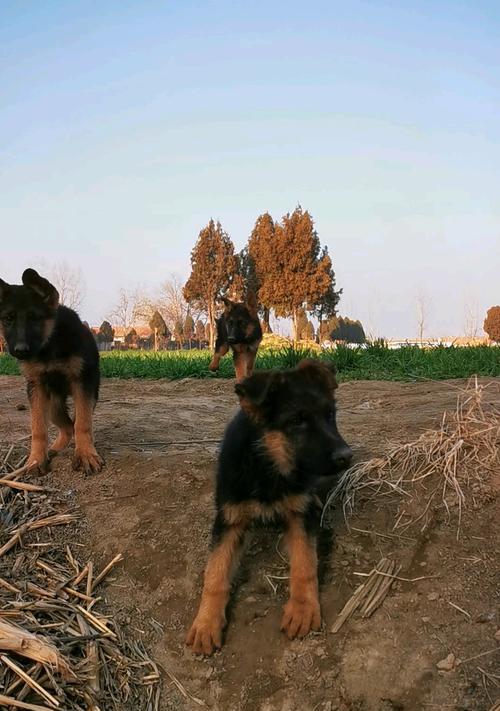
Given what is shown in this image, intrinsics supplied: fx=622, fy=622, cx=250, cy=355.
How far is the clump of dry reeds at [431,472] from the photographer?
451cm

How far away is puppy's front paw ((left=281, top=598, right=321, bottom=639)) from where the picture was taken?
360 cm

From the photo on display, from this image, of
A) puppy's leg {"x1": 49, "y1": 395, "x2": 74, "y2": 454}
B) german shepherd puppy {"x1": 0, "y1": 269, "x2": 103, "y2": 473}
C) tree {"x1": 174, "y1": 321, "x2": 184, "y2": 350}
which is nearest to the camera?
german shepherd puppy {"x1": 0, "y1": 269, "x2": 103, "y2": 473}

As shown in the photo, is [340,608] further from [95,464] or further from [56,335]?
[56,335]

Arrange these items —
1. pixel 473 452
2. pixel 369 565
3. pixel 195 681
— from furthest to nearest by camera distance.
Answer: pixel 473 452 → pixel 369 565 → pixel 195 681

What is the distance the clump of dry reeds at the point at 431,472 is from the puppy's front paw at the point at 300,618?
1000 millimetres

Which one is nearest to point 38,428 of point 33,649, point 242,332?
point 33,649

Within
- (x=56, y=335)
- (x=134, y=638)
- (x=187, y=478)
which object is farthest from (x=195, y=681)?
(x=56, y=335)

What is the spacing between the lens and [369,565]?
4090 millimetres

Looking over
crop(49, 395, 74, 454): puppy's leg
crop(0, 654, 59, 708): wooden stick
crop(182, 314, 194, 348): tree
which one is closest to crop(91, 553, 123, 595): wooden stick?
crop(0, 654, 59, 708): wooden stick

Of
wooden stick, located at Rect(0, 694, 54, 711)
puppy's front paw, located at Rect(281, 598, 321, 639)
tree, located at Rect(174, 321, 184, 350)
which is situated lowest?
wooden stick, located at Rect(0, 694, 54, 711)

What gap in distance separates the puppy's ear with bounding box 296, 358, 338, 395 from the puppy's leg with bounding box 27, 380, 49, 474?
2631 millimetres

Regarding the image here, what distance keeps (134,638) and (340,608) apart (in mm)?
1276

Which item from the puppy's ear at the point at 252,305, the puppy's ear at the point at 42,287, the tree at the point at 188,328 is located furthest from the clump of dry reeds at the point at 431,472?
the tree at the point at 188,328

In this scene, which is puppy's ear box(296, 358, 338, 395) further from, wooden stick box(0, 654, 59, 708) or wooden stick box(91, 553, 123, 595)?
wooden stick box(0, 654, 59, 708)
